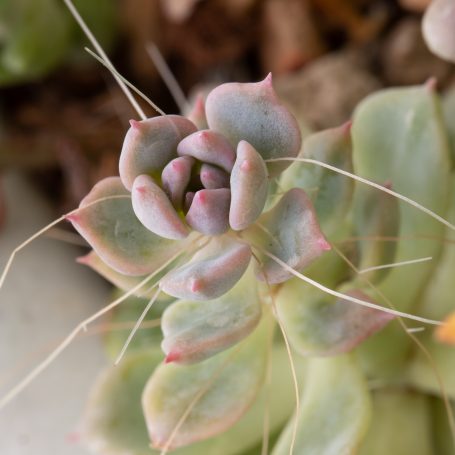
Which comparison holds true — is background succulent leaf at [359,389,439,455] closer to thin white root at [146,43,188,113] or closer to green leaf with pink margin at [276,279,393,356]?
green leaf with pink margin at [276,279,393,356]

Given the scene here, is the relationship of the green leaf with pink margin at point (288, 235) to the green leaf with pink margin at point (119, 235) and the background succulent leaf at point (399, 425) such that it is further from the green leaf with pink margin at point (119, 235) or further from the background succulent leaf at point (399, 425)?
the background succulent leaf at point (399, 425)

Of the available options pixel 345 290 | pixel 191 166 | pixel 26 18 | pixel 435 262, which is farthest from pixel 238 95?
pixel 26 18

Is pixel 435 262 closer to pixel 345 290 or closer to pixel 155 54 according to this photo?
pixel 345 290

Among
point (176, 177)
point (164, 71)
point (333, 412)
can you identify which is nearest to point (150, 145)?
point (176, 177)

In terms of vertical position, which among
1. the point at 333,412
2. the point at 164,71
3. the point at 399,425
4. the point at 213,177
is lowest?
the point at 399,425

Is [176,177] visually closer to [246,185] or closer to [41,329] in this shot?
[246,185]
